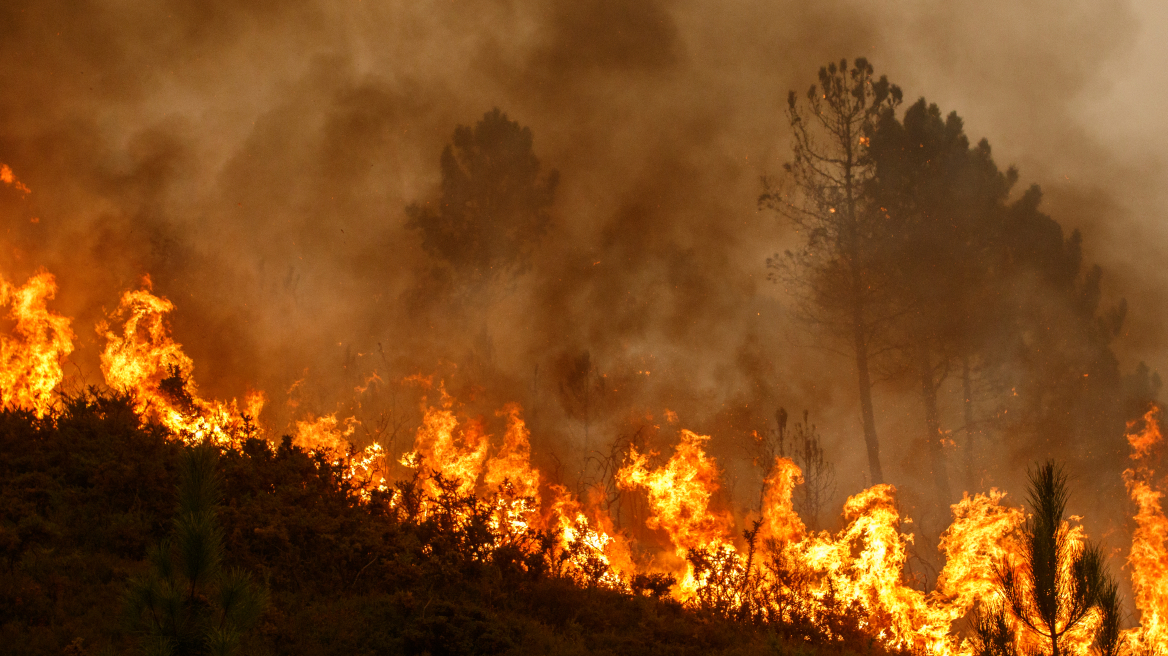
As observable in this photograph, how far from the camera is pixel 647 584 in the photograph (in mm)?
9805

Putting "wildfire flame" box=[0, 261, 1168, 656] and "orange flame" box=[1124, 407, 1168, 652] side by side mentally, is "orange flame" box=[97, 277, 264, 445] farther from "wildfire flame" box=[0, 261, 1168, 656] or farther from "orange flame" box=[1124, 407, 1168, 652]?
"orange flame" box=[1124, 407, 1168, 652]

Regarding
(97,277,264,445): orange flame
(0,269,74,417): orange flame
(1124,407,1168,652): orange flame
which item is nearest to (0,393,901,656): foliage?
(97,277,264,445): orange flame

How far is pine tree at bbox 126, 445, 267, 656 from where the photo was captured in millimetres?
4559

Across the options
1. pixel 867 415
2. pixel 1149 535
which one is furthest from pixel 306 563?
pixel 1149 535

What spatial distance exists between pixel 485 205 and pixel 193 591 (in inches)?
1009

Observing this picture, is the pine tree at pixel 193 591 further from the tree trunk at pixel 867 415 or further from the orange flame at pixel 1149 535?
the tree trunk at pixel 867 415

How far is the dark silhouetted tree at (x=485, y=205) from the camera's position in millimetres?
29125

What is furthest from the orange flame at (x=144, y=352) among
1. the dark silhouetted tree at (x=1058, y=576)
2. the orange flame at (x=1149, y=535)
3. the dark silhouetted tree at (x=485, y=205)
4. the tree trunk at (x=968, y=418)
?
the tree trunk at (x=968, y=418)

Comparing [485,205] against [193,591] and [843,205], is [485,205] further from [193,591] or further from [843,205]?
[193,591]

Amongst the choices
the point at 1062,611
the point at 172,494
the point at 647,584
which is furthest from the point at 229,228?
the point at 1062,611

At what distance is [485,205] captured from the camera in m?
29.4

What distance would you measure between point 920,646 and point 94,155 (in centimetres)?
2637

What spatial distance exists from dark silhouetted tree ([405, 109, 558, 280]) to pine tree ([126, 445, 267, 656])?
80.4 feet

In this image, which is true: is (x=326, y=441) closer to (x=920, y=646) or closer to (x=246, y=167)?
(x=246, y=167)
